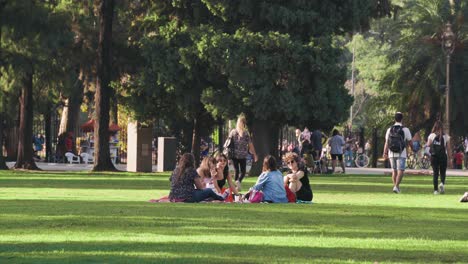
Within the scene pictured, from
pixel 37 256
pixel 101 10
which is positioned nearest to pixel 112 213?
pixel 37 256

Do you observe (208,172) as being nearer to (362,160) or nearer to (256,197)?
(256,197)

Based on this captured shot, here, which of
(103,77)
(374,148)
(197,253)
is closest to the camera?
(197,253)

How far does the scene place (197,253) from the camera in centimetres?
1476

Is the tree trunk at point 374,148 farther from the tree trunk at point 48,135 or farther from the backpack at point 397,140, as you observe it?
the backpack at point 397,140

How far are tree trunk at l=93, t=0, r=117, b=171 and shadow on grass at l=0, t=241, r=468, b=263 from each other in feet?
112

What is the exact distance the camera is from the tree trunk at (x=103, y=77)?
49.8 meters

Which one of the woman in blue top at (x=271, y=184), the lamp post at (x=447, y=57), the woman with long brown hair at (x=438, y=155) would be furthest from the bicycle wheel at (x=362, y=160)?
the woman in blue top at (x=271, y=184)

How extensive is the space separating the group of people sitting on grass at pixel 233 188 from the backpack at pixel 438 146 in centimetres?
627

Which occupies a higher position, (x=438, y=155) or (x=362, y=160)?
(x=362, y=160)

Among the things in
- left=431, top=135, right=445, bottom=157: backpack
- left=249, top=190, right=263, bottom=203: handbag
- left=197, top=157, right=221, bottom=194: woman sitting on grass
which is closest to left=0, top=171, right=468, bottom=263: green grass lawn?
left=249, top=190, right=263, bottom=203: handbag

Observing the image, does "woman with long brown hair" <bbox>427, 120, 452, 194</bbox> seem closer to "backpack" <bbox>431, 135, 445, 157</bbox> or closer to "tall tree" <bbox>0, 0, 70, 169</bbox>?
"backpack" <bbox>431, 135, 445, 157</bbox>

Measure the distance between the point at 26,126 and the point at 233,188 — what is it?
25.2 m

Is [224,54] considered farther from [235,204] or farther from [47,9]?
[235,204]

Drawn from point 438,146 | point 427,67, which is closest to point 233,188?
point 438,146
